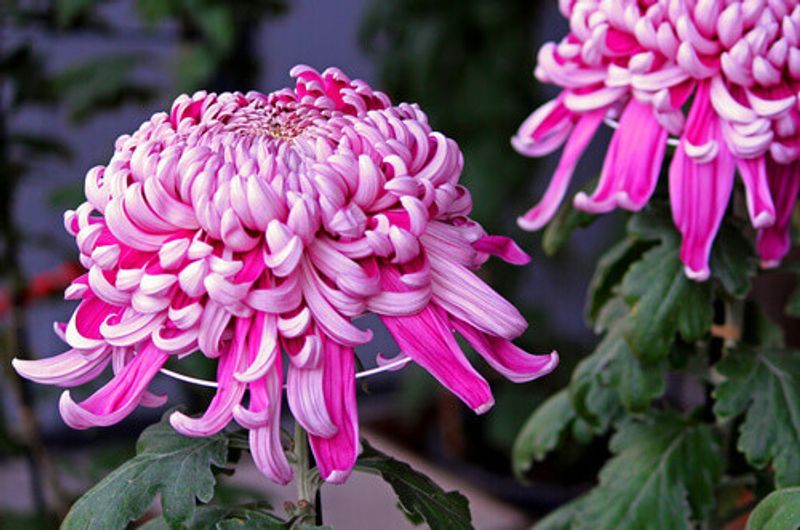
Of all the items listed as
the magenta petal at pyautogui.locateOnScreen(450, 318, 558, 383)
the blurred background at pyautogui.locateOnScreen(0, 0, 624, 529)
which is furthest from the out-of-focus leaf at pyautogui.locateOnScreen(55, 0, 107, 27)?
the magenta petal at pyautogui.locateOnScreen(450, 318, 558, 383)

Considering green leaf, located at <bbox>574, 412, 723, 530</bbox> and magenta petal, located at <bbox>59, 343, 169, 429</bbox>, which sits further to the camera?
green leaf, located at <bbox>574, 412, 723, 530</bbox>

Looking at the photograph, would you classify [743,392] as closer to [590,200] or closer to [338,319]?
[590,200]

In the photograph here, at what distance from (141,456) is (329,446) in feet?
0.40

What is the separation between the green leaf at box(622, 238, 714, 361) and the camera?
0.66 m

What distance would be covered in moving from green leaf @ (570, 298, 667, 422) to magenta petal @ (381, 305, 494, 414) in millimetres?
279

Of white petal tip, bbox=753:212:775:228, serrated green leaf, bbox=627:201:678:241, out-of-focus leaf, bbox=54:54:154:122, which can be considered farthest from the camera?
out-of-focus leaf, bbox=54:54:154:122

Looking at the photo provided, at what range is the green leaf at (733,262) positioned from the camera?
→ 66 centimetres

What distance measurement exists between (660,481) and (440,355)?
34 cm

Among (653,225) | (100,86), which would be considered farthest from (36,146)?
(653,225)

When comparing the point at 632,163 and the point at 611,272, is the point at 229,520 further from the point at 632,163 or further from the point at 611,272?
the point at 611,272

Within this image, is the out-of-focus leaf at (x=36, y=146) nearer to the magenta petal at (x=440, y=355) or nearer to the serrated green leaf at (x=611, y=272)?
the serrated green leaf at (x=611, y=272)

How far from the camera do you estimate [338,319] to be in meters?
0.41

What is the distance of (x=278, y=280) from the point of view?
0.42 metres

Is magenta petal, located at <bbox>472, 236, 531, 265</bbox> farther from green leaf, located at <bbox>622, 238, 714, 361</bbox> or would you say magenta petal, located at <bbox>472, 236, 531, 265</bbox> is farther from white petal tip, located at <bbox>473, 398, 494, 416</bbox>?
green leaf, located at <bbox>622, 238, 714, 361</bbox>
